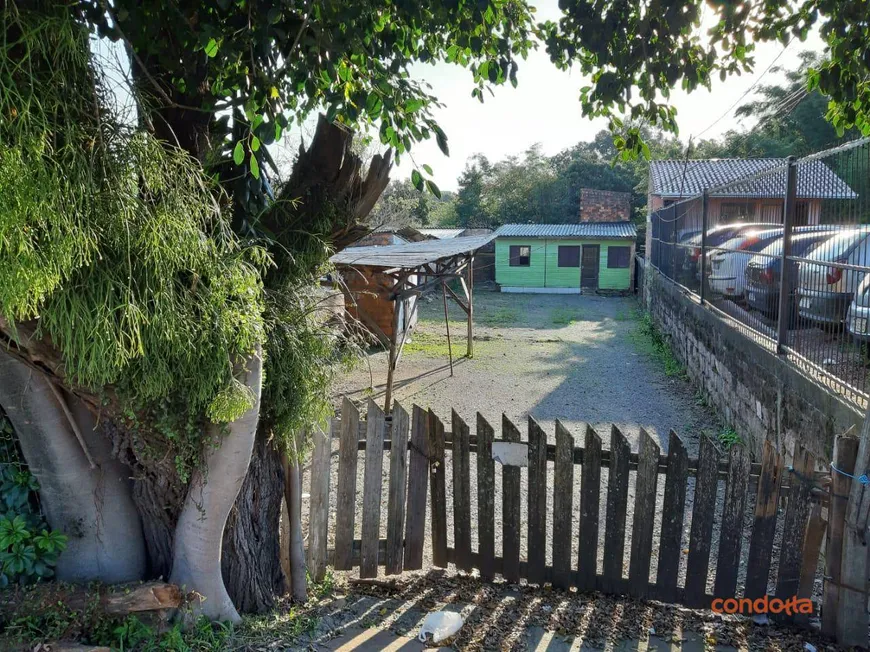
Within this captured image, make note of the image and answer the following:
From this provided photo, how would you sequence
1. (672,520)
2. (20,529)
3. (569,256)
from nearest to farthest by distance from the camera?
(20,529) < (672,520) < (569,256)

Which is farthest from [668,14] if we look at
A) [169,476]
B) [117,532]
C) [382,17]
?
[117,532]

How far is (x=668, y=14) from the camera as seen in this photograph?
10.2ft

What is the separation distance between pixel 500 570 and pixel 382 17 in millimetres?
3738

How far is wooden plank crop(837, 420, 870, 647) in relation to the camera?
122 inches

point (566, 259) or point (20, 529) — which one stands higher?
point (566, 259)

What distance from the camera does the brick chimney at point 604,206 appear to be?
115 feet

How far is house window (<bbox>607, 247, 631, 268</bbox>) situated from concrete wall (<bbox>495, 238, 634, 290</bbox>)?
0.14 meters

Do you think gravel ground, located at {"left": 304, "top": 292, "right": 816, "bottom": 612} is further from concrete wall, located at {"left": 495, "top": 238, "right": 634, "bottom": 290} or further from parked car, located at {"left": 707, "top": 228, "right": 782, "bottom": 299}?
concrete wall, located at {"left": 495, "top": 238, "right": 634, "bottom": 290}

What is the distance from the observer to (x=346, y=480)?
14.0 feet

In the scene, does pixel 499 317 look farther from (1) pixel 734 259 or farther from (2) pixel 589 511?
(2) pixel 589 511

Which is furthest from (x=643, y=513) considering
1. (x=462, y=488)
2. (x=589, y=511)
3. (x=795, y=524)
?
(x=462, y=488)

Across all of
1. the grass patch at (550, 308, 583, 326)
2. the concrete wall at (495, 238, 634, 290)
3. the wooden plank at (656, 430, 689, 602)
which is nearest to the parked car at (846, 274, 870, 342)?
the wooden plank at (656, 430, 689, 602)

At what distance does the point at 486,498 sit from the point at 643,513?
3.38 feet

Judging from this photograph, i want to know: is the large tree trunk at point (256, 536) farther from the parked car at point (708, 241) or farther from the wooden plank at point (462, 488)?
the parked car at point (708, 241)
